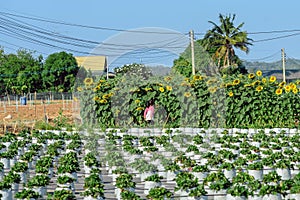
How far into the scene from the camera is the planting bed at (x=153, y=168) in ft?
20.5

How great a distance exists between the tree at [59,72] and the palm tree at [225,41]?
13535mm

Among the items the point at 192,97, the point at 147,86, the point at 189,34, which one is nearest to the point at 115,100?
the point at 147,86

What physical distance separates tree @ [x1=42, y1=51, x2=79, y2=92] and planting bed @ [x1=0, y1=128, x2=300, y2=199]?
119 ft

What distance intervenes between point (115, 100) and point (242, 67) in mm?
33049

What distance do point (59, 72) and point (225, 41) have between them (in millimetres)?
16151

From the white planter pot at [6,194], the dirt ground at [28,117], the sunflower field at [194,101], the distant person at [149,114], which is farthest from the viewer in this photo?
the dirt ground at [28,117]

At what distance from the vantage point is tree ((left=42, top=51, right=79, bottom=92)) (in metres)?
49.2

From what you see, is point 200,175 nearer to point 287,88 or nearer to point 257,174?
point 257,174

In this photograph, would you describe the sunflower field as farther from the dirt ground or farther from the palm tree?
the palm tree

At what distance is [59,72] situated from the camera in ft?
162

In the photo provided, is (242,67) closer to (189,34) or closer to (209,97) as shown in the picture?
(189,34)

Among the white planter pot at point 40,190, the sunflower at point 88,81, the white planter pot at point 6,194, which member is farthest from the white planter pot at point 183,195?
the sunflower at point 88,81

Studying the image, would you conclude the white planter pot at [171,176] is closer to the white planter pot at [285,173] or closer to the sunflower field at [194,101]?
the white planter pot at [285,173]

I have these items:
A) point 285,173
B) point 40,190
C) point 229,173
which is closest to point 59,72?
point 229,173
